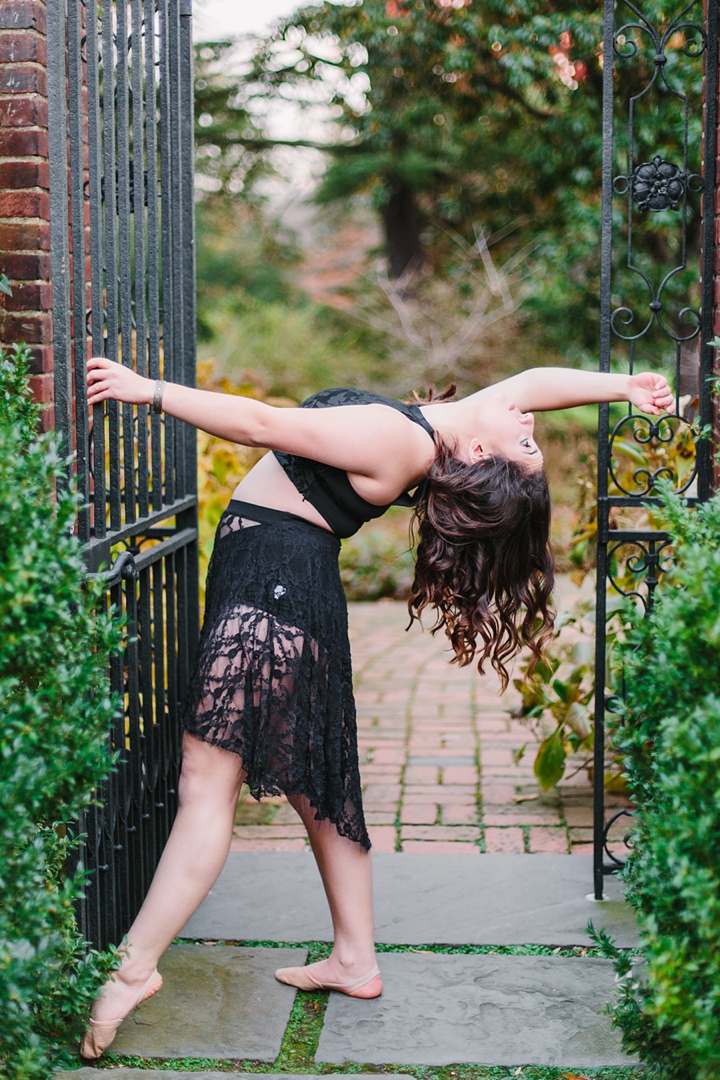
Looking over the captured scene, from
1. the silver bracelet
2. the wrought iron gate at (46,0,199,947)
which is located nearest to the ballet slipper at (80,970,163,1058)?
the wrought iron gate at (46,0,199,947)

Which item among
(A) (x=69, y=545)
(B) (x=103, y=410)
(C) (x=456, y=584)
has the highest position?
(B) (x=103, y=410)

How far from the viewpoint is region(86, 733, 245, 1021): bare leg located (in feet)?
8.05

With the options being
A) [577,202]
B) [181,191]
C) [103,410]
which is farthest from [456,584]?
[577,202]

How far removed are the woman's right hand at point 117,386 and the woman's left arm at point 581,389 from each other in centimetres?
91

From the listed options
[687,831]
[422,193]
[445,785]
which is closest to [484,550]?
[687,831]

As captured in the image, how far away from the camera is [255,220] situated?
1745cm

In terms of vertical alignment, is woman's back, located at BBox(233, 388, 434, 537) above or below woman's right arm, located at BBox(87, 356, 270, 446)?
below

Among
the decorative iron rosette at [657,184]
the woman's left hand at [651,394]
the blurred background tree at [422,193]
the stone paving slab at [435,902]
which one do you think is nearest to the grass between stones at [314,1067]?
the stone paving slab at [435,902]

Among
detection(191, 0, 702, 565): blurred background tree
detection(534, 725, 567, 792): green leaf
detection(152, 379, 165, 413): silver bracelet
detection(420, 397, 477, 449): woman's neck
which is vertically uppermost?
detection(191, 0, 702, 565): blurred background tree

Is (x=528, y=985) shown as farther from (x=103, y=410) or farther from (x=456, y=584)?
(x=103, y=410)

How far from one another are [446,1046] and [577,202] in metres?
9.07

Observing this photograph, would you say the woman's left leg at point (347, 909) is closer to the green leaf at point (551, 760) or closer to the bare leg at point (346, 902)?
the bare leg at point (346, 902)

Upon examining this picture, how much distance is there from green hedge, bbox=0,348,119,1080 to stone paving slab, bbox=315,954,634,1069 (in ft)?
2.61

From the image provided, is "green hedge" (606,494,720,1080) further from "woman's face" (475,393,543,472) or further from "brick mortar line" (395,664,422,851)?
"brick mortar line" (395,664,422,851)
